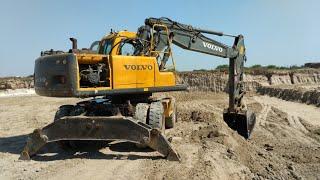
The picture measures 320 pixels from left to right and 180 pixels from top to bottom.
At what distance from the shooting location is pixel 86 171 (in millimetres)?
7633

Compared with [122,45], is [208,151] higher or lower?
lower

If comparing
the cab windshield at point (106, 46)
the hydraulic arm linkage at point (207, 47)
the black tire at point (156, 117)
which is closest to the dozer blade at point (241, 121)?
the hydraulic arm linkage at point (207, 47)

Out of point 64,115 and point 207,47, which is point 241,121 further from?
point 64,115

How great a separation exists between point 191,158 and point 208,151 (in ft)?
2.18

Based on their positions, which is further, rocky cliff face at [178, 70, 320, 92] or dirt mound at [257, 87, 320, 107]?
rocky cliff face at [178, 70, 320, 92]

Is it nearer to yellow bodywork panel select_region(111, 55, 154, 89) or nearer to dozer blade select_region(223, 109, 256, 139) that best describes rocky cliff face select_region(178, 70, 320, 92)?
dozer blade select_region(223, 109, 256, 139)

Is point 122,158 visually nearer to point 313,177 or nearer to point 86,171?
point 86,171

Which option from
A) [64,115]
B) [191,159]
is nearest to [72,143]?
[64,115]

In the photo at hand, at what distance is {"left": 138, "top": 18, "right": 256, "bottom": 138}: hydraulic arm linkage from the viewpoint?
10102 mm

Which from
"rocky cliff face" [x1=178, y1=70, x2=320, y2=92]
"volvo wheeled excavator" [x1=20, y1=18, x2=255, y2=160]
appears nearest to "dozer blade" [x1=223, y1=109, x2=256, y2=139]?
"volvo wheeled excavator" [x1=20, y1=18, x2=255, y2=160]

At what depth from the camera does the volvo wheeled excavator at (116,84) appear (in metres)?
8.34

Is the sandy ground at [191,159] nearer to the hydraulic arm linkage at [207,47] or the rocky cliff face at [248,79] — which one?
the hydraulic arm linkage at [207,47]

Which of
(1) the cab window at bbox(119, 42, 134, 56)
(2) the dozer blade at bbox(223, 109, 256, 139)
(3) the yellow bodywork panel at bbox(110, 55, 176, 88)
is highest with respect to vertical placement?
(1) the cab window at bbox(119, 42, 134, 56)

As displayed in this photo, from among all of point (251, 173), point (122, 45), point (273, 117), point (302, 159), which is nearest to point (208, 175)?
point (251, 173)
